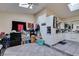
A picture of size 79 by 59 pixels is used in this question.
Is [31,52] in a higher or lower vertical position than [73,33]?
lower

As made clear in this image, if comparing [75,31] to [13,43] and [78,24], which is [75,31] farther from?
[13,43]

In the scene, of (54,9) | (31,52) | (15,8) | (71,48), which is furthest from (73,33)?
(15,8)

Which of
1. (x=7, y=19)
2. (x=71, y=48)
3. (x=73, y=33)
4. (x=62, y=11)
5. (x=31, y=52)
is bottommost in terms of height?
→ (x=31, y=52)

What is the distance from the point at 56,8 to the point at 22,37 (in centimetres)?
134

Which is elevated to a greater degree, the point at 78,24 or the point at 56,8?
the point at 56,8

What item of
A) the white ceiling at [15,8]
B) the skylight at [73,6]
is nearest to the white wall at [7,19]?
the white ceiling at [15,8]

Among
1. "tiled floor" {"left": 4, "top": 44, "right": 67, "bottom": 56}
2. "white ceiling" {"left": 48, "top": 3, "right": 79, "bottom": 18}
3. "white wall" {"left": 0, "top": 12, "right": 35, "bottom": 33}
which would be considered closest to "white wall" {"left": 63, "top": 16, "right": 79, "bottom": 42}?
"white ceiling" {"left": 48, "top": 3, "right": 79, "bottom": 18}

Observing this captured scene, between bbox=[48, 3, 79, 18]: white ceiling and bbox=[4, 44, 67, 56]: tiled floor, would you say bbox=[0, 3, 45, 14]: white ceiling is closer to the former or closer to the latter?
bbox=[48, 3, 79, 18]: white ceiling

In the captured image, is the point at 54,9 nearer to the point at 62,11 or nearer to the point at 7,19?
the point at 62,11

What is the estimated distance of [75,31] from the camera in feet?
5.48

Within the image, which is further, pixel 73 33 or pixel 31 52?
pixel 31 52

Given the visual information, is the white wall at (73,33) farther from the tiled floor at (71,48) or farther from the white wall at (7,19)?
the white wall at (7,19)

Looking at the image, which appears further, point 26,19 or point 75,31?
point 26,19

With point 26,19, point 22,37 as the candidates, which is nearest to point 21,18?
point 26,19
